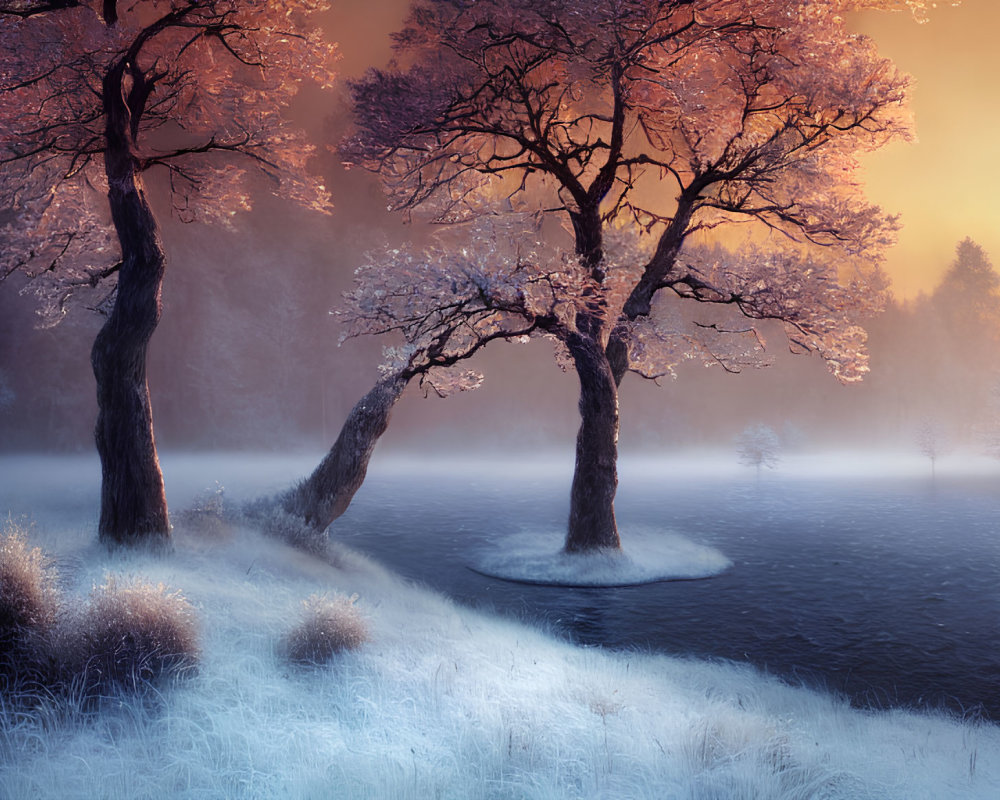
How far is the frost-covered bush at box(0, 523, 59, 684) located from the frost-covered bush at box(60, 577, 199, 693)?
0.26 meters

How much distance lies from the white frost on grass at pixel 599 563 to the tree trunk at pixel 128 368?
725 cm

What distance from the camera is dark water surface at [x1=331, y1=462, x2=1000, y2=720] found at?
1052 centimetres

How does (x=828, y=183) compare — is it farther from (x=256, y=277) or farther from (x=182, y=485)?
(x=256, y=277)

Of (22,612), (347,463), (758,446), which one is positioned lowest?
(22,612)

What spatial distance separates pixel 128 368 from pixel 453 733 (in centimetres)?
900

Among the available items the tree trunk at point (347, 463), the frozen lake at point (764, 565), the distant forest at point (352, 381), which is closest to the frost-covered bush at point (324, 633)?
the frozen lake at point (764, 565)

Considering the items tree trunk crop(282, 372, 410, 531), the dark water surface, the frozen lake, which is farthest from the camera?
tree trunk crop(282, 372, 410, 531)

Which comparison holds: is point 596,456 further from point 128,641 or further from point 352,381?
point 352,381

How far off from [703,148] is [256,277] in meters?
46.4

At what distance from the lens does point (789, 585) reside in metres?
15.5

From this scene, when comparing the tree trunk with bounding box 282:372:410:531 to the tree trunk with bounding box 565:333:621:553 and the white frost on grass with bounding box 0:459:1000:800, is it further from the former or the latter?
the white frost on grass with bounding box 0:459:1000:800

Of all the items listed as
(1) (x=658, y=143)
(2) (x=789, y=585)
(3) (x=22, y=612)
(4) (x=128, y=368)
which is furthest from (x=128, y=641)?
(1) (x=658, y=143)

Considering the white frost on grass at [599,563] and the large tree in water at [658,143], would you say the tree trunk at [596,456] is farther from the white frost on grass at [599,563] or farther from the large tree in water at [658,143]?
the white frost on grass at [599,563]

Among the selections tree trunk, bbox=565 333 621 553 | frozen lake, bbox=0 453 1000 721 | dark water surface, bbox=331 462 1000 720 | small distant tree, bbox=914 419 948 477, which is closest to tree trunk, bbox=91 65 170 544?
frozen lake, bbox=0 453 1000 721
